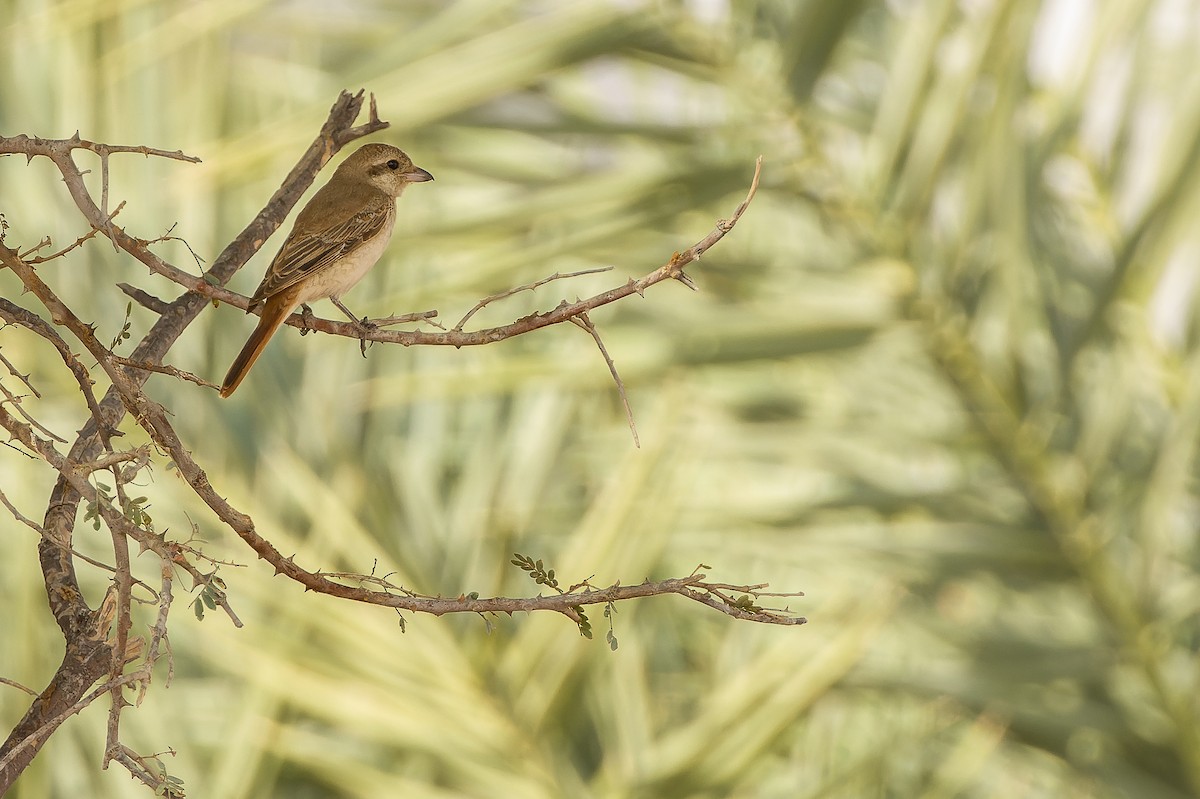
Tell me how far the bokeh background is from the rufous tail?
1.09ft

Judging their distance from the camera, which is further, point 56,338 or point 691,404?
point 691,404

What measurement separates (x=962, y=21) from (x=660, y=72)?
27.0 inches

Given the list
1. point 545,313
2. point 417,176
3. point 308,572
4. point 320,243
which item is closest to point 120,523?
point 308,572

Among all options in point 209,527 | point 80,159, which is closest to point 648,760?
point 209,527

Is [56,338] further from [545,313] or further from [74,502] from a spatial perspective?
[545,313]

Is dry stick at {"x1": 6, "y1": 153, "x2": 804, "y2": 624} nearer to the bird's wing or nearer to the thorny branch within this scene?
the thorny branch

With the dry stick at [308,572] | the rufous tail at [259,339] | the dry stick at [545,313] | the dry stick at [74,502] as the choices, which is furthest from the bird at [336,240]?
the dry stick at [308,572]

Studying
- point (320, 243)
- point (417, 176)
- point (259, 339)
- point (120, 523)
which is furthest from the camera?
point (417, 176)

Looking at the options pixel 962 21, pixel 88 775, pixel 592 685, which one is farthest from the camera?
pixel 962 21

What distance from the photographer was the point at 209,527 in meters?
2.57

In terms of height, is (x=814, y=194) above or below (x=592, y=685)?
above

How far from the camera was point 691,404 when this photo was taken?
10.3 feet

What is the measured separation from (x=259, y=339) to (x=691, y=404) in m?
1.14

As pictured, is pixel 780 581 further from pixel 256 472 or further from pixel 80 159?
pixel 80 159
